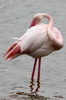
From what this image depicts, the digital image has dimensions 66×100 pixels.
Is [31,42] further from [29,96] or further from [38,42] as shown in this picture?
[29,96]

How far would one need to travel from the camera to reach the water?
8723mm

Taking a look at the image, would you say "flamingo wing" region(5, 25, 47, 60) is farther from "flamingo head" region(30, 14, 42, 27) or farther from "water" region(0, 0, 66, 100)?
"water" region(0, 0, 66, 100)

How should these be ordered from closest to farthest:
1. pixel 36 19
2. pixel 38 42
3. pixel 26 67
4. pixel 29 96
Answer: pixel 29 96, pixel 38 42, pixel 36 19, pixel 26 67

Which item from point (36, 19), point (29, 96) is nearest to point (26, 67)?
point (36, 19)

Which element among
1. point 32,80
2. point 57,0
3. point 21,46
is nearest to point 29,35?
point 21,46

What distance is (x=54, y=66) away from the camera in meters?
10.4

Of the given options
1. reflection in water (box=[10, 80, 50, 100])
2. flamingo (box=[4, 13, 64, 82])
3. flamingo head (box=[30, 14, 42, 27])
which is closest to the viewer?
reflection in water (box=[10, 80, 50, 100])

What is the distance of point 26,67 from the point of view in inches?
405

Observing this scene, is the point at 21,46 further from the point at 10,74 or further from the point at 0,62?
the point at 0,62

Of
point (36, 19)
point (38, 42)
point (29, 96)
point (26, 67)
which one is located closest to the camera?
point (29, 96)

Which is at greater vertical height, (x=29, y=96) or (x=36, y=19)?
(x=36, y=19)

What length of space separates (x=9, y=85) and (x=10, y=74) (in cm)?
65

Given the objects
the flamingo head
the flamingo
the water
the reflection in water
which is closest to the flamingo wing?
the flamingo

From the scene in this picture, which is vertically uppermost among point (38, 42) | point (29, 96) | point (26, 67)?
point (38, 42)
